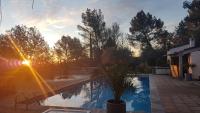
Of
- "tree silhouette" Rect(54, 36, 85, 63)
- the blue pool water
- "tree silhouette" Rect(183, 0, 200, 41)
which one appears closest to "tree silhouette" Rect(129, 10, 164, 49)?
"tree silhouette" Rect(54, 36, 85, 63)

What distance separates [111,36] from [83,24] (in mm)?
5384

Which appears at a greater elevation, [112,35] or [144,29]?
[144,29]

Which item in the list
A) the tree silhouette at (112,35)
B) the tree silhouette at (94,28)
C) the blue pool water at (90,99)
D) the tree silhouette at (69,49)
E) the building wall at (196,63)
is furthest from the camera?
the tree silhouette at (94,28)

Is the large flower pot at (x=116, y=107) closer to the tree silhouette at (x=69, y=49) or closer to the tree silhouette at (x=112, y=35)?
the tree silhouette at (x=112, y=35)

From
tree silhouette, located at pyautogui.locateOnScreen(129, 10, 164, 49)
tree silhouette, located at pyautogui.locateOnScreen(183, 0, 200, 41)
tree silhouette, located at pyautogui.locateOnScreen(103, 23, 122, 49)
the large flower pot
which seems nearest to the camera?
the large flower pot

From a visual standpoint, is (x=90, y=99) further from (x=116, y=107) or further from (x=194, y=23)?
(x=194, y=23)

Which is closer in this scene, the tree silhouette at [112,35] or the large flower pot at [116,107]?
the large flower pot at [116,107]

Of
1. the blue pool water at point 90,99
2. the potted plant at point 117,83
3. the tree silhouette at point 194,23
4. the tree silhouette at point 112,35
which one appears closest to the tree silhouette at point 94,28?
the tree silhouette at point 112,35

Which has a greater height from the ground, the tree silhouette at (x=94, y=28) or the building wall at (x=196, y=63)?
the tree silhouette at (x=94, y=28)

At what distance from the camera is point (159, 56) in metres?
39.8

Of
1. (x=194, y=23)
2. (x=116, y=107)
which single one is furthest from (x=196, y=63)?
(x=116, y=107)

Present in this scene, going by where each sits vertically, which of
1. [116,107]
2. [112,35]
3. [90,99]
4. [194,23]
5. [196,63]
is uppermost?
[112,35]

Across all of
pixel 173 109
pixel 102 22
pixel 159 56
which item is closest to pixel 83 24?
pixel 102 22

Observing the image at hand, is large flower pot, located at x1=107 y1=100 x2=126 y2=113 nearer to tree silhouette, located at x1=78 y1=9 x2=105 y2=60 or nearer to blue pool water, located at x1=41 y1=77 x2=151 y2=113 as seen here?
blue pool water, located at x1=41 y1=77 x2=151 y2=113
